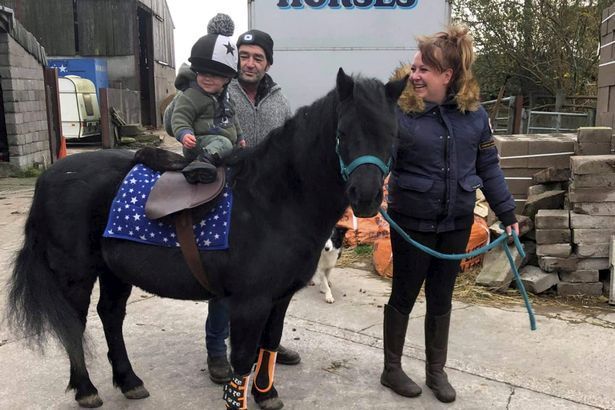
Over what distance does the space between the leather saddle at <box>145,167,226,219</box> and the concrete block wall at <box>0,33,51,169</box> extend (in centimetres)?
902

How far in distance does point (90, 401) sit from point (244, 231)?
1.33 metres

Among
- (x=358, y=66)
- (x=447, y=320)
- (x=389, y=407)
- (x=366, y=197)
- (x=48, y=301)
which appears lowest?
(x=389, y=407)

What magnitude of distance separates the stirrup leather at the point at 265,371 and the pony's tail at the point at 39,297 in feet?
3.03

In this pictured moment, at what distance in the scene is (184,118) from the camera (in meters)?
2.73

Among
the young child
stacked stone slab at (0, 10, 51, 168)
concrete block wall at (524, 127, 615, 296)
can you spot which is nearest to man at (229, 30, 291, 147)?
the young child

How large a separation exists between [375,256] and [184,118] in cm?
294

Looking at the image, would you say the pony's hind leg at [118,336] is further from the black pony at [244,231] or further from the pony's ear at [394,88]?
the pony's ear at [394,88]

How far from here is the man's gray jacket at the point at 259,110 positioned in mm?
3062

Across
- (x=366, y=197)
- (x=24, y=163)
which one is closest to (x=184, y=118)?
(x=366, y=197)

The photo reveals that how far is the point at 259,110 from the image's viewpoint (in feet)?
10.1

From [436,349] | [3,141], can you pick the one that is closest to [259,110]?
[436,349]

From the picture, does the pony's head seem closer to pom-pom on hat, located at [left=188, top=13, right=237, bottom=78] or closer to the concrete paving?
pom-pom on hat, located at [left=188, top=13, right=237, bottom=78]

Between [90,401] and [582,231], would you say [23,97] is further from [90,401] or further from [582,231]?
[582,231]

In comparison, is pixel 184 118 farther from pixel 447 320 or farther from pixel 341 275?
pixel 341 275
